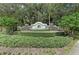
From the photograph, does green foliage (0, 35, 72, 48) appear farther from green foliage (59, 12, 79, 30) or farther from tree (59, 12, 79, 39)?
green foliage (59, 12, 79, 30)

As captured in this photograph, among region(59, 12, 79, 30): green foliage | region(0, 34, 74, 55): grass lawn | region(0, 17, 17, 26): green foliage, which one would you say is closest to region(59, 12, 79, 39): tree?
region(59, 12, 79, 30): green foliage

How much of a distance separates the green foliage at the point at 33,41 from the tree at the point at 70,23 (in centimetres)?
16

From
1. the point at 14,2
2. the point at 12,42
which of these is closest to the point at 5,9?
the point at 14,2

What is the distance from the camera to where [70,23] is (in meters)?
6.44

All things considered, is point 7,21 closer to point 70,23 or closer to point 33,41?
point 33,41

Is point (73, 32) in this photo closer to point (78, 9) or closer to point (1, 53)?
point (78, 9)

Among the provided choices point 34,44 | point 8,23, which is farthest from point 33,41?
→ point 8,23

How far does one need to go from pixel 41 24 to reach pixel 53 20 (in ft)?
0.84

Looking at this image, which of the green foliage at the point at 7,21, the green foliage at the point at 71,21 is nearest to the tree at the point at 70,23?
the green foliage at the point at 71,21

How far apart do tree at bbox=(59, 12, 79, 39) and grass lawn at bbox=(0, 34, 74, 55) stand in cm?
15

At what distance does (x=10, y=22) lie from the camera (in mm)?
6434

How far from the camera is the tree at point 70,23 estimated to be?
20.9 feet

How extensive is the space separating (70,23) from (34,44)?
0.85 meters

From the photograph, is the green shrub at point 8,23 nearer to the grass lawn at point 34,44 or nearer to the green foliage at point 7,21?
the green foliage at point 7,21
